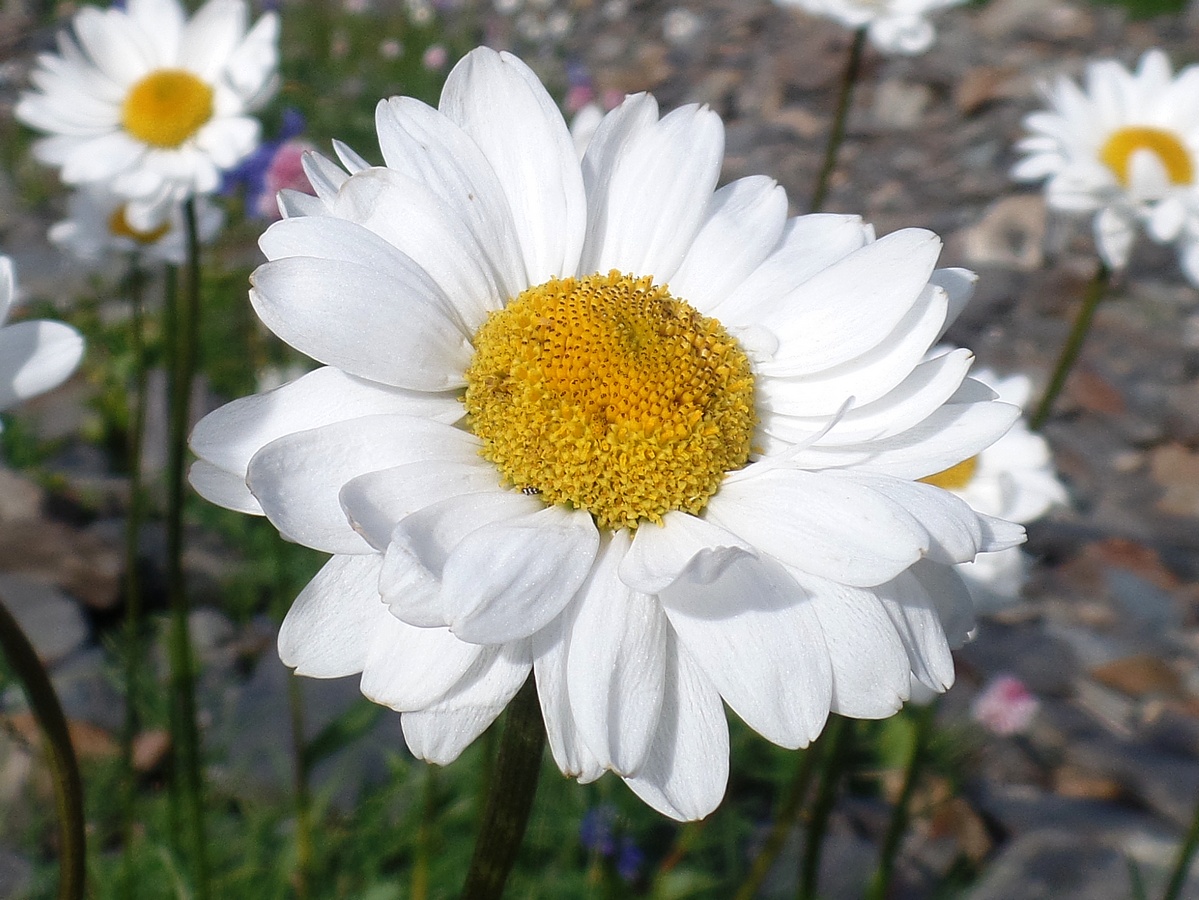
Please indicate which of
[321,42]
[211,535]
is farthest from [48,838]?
[321,42]

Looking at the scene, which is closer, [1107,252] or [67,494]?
[1107,252]

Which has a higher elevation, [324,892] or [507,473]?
[507,473]

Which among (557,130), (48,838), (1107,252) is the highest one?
(557,130)

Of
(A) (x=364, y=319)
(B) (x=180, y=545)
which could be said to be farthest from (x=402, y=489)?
(B) (x=180, y=545)

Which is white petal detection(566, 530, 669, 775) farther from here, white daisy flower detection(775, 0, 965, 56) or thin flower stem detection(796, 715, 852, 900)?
white daisy flower detection(775, 0, 965, 56)

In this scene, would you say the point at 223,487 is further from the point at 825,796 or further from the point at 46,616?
the point at 46,616

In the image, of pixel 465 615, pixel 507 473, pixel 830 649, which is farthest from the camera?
pixel 507 473

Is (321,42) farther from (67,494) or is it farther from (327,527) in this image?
(327,527)

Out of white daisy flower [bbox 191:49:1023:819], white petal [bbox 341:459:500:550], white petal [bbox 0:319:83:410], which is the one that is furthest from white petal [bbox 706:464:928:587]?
white petal [bbox 0:319:83:410]
